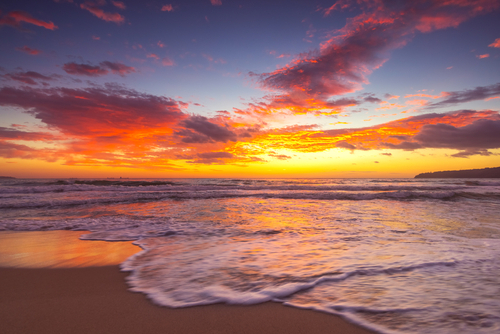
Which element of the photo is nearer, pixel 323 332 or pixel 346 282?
pixel 323 332

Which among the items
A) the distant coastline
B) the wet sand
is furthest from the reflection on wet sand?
the distant coastline

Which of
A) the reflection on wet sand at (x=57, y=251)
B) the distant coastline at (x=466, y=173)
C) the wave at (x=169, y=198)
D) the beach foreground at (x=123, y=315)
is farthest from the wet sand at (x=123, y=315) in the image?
the distant coastline at (x=466, y=173)

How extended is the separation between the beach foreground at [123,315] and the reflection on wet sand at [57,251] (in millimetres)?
810

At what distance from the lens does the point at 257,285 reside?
261 centimetres

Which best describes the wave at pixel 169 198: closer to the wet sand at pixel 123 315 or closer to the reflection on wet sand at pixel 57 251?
the reflection on wet sand at pixel 57 251

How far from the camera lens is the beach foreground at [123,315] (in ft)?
6.19

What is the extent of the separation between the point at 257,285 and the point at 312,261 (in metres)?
1.11

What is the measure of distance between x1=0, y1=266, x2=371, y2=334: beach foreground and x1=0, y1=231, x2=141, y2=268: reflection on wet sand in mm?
810

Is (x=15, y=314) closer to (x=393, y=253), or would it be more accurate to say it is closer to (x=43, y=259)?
(x=43, y=259)

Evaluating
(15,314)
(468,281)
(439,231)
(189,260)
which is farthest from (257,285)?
(439,231)

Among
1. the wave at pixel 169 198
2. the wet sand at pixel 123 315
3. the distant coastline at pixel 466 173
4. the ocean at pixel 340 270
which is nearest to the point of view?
the wet sand at pixel 123 315

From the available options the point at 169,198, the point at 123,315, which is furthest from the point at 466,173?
the point at 123,315

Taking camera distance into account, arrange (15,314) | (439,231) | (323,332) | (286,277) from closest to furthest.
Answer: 1. (323,332)
2. (15,314)
3. (286,277)
4. (439,231)

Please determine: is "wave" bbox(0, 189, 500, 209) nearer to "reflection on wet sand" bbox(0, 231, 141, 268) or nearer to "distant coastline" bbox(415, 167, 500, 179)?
"reflection on wet sand" bbox(0, 231, 141, 268)
